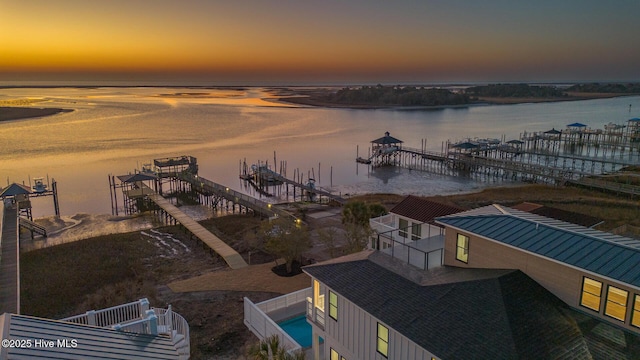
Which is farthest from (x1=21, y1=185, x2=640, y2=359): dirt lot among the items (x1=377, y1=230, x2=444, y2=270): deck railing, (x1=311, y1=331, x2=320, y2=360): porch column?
(x1=377, y1=230, x2=444, y2=270): deck railing

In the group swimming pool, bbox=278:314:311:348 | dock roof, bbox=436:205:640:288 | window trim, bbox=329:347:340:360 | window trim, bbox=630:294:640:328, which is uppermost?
dock roof, bbox=436:205:640:288

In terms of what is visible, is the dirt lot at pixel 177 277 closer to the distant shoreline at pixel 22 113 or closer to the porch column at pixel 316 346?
the porch column at pixel 316 346

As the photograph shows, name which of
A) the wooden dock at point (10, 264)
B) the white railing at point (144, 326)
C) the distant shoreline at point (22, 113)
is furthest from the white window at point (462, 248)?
the distant shoreline at point (22, 113)

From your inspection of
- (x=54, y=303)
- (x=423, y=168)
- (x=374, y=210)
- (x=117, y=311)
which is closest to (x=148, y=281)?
(x=54, y=303)

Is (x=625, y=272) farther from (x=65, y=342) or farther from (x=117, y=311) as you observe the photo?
(x=117, y=311)

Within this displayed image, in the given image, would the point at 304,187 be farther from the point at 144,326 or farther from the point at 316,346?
the point at 144,326

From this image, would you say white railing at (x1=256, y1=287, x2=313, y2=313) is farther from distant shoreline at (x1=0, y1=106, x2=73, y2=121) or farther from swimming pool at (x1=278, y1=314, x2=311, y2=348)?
distant shoreline at (x1=0, y1=106, x2=73, y2=121)

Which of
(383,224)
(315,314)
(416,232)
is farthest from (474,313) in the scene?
(383,224)
